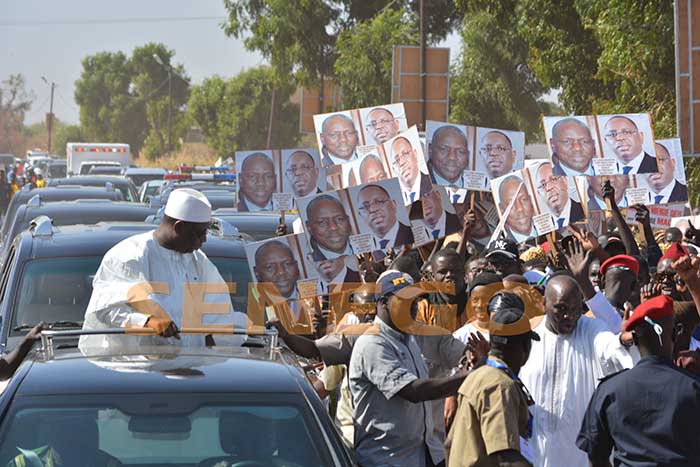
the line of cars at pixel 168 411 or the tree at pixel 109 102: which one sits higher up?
the tree at pixel 109 102

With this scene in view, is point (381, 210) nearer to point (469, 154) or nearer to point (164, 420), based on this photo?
point (469, 154)

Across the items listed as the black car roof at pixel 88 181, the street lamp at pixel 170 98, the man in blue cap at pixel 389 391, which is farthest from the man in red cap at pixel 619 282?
the street lamp at pixel 170 98

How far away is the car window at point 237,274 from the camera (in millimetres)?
8203

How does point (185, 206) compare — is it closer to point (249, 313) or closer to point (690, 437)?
point (249, 313)

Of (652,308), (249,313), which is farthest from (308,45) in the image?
(652,308)

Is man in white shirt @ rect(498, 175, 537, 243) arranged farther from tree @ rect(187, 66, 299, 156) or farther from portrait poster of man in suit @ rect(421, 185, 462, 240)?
tree @ rect(187, 66, 299, 156)

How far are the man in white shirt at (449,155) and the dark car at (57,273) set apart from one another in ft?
11.2

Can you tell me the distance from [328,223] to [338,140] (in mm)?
3636

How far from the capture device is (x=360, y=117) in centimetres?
1298

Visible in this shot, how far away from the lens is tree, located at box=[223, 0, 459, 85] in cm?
4334

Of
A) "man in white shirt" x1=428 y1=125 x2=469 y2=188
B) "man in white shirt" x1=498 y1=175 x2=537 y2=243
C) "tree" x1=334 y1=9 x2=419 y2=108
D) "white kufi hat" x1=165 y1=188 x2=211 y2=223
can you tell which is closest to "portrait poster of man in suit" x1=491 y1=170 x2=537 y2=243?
"man in white shirt" x1=498 y1=175 x2=537 y2=243

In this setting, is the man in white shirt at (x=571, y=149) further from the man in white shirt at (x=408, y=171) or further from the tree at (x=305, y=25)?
the tree at (x=305, y=25)

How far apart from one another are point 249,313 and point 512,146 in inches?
184

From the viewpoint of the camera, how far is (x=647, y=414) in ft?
16.7
